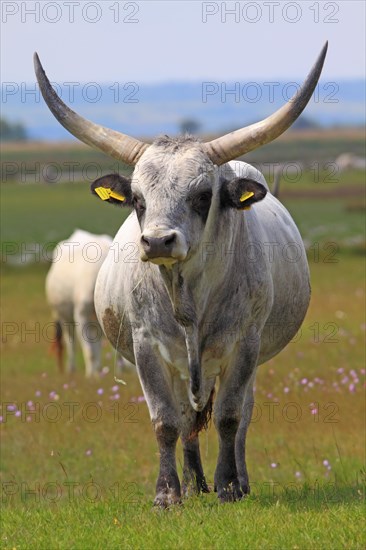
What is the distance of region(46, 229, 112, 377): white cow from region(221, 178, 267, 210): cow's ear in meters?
12.4

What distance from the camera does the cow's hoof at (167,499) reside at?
9.53 meters

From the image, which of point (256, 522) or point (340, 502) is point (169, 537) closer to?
point (256, 522)

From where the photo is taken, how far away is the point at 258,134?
370 inches

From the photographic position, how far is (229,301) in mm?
9797

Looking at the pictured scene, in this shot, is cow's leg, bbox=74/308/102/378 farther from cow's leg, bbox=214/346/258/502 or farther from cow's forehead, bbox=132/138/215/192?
cow's forehead, bbox=132/138/215/192

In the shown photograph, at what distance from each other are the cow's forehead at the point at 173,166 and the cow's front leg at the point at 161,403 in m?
1.32

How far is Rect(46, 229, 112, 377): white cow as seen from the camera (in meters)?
22.6

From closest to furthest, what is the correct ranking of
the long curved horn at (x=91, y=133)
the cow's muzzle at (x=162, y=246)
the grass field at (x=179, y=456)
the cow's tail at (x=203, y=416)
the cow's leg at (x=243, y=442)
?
the grass field at (x=179, y=456)
the cow's muzzle at (x=162, y=246)
the long curved horn at (x=91, y=133)
the cow's tail at (x=203, y=416)
the cow's leg at (x=243, y=442)

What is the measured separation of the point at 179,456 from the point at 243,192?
14.4ft

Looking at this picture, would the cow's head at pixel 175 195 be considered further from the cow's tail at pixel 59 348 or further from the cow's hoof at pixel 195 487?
the cow's tail at pixel 59 348

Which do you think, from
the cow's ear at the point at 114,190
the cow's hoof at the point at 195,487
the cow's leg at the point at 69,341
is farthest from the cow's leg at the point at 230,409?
the cow's leg at the point at 69,341

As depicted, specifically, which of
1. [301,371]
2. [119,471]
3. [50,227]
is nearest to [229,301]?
[119,471]

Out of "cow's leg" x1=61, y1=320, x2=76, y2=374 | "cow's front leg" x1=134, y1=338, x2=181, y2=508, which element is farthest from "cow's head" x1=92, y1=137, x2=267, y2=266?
"cow's leg" x1=61, y1=320, x2=76, y2=374

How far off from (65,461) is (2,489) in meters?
1.18
